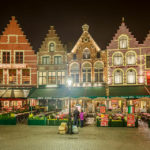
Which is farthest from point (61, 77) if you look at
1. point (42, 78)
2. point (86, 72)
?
point (86, 72)

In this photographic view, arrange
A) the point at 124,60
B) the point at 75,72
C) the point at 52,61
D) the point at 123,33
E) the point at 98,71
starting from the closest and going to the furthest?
the point at 124,60 < the point at 123,33 < the point at 98,71 < the point at 75,72 < the point at 52,61

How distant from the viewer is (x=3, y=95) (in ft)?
93.2

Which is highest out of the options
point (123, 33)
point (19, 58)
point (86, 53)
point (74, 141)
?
point (123, 33)

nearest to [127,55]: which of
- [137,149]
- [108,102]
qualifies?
[108,102]

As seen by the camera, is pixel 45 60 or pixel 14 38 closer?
pixel 45 60

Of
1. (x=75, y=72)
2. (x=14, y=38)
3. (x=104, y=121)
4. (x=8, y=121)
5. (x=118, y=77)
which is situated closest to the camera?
(x=104, y=121)

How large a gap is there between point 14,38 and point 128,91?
53.8 ft

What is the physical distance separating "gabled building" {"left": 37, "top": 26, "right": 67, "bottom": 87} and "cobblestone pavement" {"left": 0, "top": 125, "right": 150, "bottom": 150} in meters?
14.7

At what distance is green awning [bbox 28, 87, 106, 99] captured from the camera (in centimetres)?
2702

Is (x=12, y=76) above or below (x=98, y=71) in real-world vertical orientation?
below

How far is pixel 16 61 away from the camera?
30391 millimetres

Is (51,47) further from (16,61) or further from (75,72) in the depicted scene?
(16,61)

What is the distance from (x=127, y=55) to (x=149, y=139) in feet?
54.3

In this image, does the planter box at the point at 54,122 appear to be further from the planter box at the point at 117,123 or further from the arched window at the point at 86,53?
the arched window at the point at 86,53
